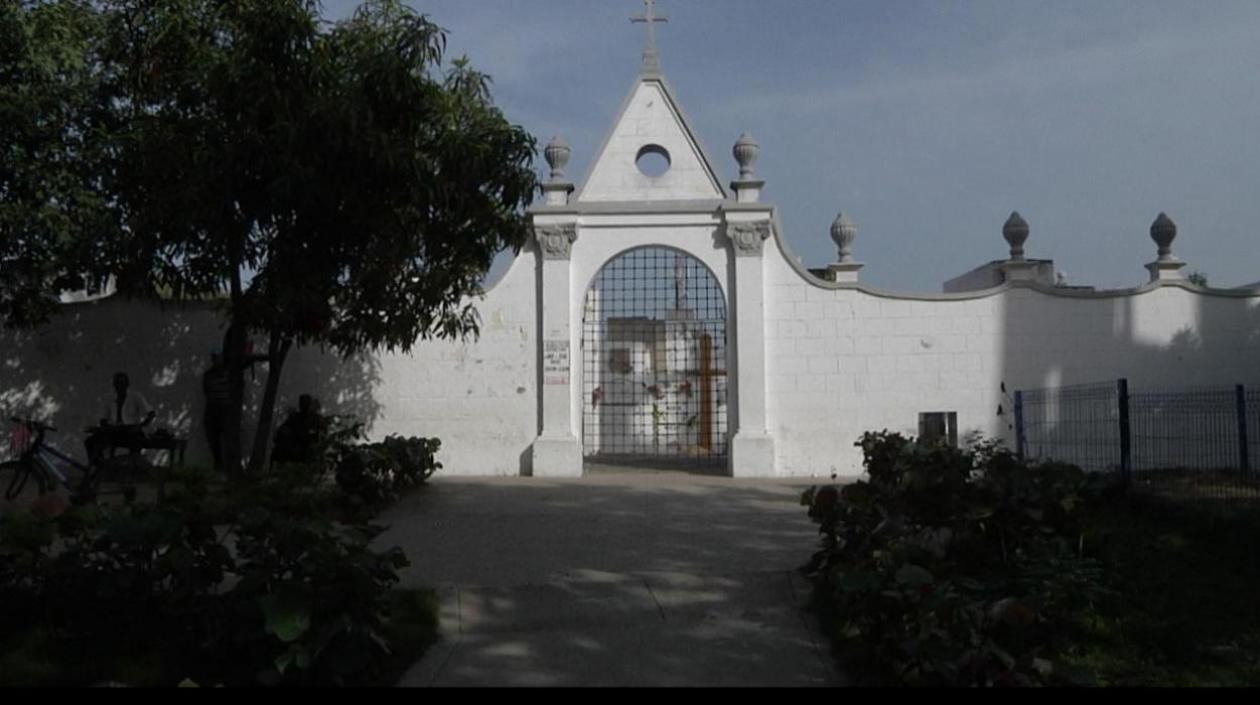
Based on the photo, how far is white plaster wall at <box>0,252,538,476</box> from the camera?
13.9m

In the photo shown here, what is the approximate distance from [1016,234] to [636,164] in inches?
204

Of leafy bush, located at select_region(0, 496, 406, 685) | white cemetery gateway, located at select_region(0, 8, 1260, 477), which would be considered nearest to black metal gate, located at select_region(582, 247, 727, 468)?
white cemetery gateway, located at select_region(0, 8, 1260, 477)

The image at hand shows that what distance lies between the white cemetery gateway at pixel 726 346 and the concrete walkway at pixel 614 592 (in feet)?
11.1

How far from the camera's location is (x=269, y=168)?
9.59 meters

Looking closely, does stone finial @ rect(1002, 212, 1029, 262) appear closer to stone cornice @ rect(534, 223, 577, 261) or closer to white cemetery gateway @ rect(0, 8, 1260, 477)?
white cemetery gateway @ rect(0, 8, 1260, 477)

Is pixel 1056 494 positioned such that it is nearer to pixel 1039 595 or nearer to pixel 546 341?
pixel 1039 595

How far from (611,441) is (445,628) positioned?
10.8 meters

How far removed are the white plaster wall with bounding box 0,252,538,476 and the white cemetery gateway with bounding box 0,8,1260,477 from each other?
0.03 meters

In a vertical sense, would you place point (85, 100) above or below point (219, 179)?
above

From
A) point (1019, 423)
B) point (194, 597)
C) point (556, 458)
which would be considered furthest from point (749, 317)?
point (194, 597)

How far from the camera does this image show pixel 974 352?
14148 millimetres

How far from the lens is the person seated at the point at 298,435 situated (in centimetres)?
1253

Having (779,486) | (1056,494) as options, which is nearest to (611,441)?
(779,486)

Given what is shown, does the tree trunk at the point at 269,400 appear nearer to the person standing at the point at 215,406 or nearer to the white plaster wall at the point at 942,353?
the person standing at the point at 215,406
